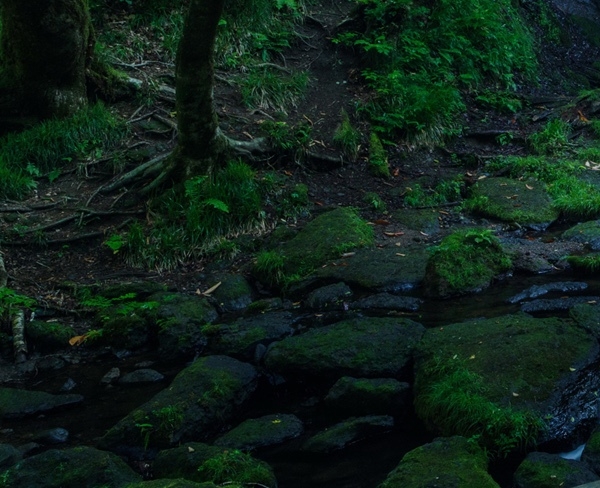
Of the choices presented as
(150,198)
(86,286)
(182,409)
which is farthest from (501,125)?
(182,409)

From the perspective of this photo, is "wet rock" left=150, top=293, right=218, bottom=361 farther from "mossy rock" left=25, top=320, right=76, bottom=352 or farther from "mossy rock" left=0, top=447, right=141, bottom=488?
"mossy rock" left=0, top=447, right=141, bottom=488

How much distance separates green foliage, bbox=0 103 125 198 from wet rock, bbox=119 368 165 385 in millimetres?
3984

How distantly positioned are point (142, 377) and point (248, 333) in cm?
106

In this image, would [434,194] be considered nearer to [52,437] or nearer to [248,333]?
[248,333]

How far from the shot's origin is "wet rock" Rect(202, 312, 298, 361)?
721 centimetres

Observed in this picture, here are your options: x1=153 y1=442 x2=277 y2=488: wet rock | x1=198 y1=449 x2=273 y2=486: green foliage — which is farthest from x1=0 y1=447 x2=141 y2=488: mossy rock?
x1=198 y1=449 x2=273 y2=486: green foliage

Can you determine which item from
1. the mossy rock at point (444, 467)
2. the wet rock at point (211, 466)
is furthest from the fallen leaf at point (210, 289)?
the mossy rock at point (444, 467)

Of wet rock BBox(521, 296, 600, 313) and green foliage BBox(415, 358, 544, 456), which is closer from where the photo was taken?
green foliage BBox(415, 358, 544, 456)

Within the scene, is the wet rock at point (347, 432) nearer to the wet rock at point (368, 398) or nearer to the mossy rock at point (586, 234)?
the wet rock at point (368, 398)

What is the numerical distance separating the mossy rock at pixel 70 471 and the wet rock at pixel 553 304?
13.1 ft

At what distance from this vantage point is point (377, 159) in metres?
11.3

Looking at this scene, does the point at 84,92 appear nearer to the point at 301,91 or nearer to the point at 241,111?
the point at 241,111

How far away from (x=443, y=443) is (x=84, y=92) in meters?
7.76

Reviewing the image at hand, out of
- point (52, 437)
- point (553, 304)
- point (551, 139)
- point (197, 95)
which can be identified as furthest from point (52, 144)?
point (551, 139)
